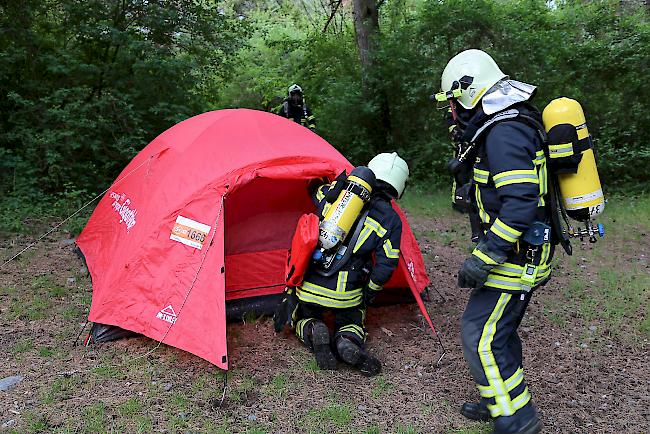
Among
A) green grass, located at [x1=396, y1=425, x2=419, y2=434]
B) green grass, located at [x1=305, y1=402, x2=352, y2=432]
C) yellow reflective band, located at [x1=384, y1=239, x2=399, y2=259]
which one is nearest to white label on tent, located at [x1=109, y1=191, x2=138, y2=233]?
yellow reflective band, located at [x1=384, y1=239, x2=399, y2=259]

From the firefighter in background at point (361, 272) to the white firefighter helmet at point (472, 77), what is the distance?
4.07ft

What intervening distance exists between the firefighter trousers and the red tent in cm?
132

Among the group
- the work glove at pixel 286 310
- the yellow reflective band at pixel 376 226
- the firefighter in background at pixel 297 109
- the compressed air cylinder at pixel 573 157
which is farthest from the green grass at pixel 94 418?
the firefighter in background at pixel 297 109

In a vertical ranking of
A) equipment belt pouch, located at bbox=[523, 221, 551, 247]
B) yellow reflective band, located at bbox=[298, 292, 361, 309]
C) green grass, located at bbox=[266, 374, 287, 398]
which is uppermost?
equipment belt pouch, located at bbox=[523, 221, 551, 247]

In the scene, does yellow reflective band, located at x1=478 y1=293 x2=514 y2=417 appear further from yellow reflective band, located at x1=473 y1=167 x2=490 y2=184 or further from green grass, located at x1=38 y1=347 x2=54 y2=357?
green grass, located at x1=38 y1=347 x2=54 y2=357

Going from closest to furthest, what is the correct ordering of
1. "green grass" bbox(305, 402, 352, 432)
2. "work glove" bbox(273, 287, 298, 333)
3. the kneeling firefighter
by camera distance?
1. "green grass" bbox(305, 402, 352, 432)
2. the kneeling firefighter
3. "work glove" bbox(273, 287, 298, 333)

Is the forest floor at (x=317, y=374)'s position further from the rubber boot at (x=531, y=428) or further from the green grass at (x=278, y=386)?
the rubber boot at (x=531, y=428)

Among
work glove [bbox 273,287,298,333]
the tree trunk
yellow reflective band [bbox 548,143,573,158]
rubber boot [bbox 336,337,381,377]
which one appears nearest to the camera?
yellow reflective band [bbox 548,143,573,158]

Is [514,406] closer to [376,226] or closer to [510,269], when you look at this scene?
[510,269]

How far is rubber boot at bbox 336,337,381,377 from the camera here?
413 centimetres

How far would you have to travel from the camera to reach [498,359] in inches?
127

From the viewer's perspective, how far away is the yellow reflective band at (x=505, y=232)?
2.99 metres

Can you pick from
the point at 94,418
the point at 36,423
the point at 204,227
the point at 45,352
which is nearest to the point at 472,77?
the point at 204,227

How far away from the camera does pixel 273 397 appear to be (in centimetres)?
389
